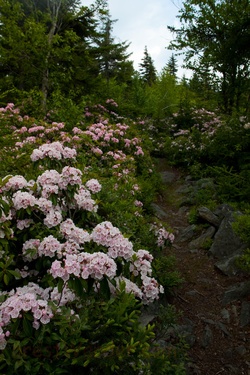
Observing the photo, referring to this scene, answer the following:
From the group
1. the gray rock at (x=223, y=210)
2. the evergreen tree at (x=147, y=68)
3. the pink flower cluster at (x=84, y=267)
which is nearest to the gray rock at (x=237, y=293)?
the gray rock at (x=223, y=210)

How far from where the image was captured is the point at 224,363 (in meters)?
3.62

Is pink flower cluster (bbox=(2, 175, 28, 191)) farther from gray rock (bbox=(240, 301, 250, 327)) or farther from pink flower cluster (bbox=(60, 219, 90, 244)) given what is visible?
gray rock (bbox=(240, 301, 250, 327))

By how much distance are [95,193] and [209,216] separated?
3825 millimetres

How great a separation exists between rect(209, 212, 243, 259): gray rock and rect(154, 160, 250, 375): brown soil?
21 centimetres

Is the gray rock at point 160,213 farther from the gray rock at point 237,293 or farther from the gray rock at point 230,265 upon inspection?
the gray rock at point 237,293

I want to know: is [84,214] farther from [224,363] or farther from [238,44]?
[238,44]

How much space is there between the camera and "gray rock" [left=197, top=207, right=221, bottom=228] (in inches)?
263

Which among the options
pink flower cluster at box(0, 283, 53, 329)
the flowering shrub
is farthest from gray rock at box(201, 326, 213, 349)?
pink flower cluster at box(0, 283, 53, 329)

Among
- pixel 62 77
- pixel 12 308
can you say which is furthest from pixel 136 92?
pixel 12 308

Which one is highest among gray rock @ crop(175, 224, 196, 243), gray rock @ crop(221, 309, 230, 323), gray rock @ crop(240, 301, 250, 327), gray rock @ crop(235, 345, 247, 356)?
gray rock @ crop(175, 224, 196, 243)

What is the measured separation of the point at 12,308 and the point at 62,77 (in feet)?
38.3

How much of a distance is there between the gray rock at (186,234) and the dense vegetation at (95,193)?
0.91 metres

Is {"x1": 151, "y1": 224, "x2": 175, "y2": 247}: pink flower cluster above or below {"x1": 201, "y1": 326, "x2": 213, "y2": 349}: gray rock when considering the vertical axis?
above

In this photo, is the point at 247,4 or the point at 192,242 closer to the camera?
the point at 192,242
